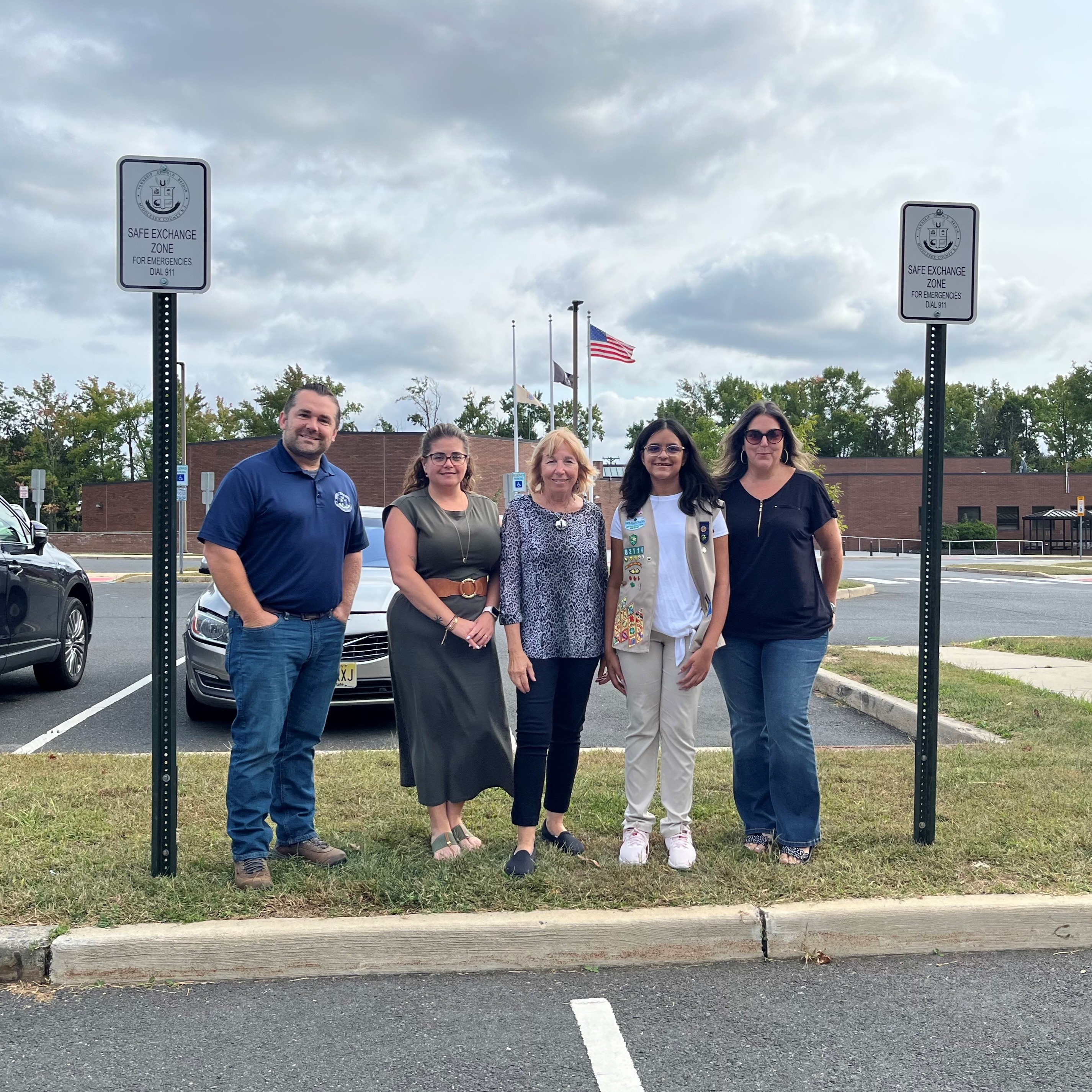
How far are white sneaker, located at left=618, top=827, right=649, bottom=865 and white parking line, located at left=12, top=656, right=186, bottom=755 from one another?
2.76 m

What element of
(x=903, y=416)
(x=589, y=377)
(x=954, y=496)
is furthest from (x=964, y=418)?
(x=589, y=377)

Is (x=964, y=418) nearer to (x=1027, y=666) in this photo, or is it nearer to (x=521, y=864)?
(x=1027, y=666)

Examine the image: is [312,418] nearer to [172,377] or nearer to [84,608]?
[172,377]

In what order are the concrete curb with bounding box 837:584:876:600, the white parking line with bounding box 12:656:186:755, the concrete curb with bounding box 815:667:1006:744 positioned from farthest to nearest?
the concrete curb with bounding box 837:584:876:600 < the concrete curb with bounding box 815:667:1006:744 < the white parking line with bounding box 12:656:186:755

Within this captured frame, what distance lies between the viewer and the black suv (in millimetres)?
7777

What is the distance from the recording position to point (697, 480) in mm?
4227

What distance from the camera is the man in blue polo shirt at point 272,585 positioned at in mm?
3809

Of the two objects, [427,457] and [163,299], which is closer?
→ [163,299]

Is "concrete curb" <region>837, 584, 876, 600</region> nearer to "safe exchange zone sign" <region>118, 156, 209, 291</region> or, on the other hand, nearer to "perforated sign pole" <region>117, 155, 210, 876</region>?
"perforated sign pole" <region>117, 155, 210, 876</region>

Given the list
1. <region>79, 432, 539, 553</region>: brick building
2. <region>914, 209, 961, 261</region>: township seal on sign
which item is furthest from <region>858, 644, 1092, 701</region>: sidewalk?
<region>79, 432, 539, 553</region>: brick building

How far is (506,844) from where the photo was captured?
4.42m

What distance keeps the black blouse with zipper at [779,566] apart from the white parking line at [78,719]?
10.3 feet

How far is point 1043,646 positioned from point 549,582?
8652mm

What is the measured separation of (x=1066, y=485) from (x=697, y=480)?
63.3 m
